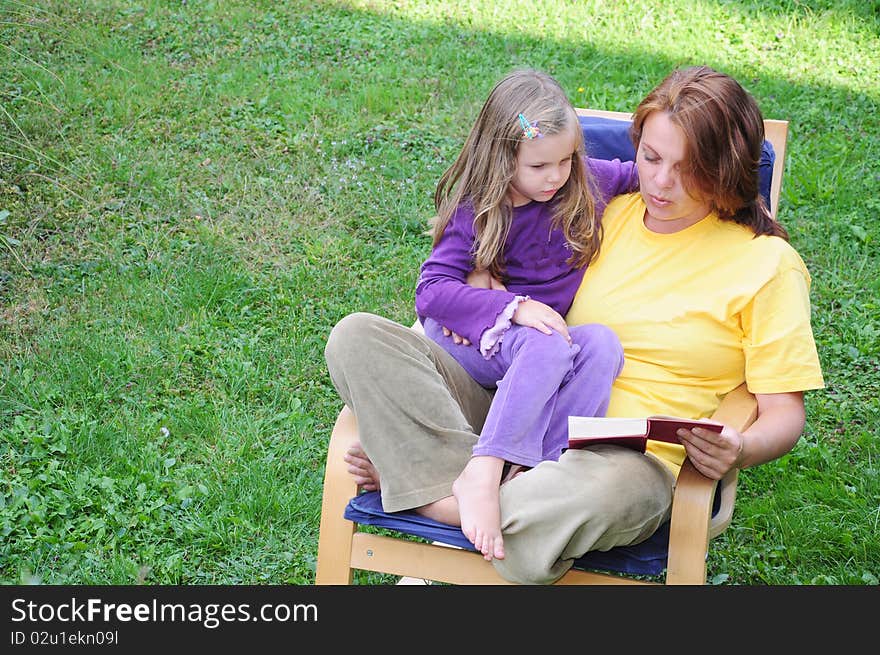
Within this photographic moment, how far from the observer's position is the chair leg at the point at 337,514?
2.48 meters

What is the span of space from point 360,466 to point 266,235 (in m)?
2.47

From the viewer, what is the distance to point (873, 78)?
6.10 meters

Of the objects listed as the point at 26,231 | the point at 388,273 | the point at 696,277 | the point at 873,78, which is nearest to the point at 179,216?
the point at 26,231

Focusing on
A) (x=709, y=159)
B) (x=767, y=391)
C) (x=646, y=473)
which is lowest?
(x=646, y=473)

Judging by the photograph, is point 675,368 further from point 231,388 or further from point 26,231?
point 26,231

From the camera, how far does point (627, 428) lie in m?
2.19

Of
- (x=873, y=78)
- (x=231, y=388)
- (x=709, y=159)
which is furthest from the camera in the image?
(x=873, y=78)

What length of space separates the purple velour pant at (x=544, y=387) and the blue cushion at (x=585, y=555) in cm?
21

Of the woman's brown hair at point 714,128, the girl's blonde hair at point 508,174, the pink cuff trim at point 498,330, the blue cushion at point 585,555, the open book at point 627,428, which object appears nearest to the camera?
the open book at point 627,428

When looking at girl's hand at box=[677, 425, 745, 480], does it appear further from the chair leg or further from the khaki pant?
the chair leg

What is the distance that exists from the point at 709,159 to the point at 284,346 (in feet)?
6.84

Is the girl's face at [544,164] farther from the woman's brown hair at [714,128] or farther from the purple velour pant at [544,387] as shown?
the purple velour pant at [544,387]

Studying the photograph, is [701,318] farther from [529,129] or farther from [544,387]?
[529,129]

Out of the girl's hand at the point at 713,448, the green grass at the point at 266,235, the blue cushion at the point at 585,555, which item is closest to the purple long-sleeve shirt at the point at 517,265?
the blue cushion at the point at 585,555
